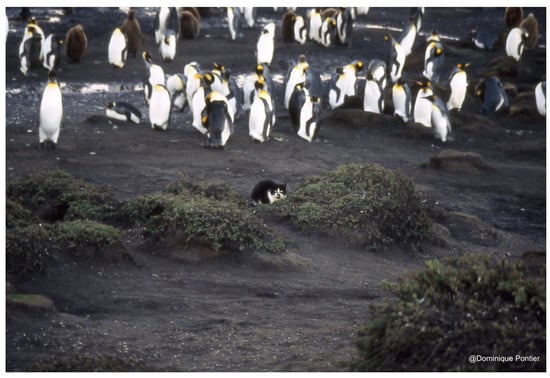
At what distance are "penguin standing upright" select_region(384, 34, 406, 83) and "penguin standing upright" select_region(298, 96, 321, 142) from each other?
6383mm

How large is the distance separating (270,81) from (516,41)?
8.21 m

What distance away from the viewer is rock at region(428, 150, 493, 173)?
43.8 feet

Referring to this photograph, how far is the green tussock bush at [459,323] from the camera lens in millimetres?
4891

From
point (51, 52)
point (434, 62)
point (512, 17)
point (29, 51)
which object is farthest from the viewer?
point (512, 17)

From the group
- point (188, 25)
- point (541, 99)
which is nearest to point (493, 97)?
point (541, 99)

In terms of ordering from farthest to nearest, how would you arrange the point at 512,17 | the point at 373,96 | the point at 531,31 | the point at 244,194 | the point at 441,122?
the point at 512,17 → the point at 531,31 → the point at 373,96 → the point at 441,122 → the point at 244,194

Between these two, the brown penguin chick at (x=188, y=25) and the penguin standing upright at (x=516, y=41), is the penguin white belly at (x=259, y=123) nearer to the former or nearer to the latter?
the brown penguin chick at (x=188, y=25)

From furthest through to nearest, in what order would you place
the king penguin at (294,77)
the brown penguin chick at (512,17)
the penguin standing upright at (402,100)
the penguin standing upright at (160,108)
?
the brown penguin chick at (512,17) → the king penguin at (294,77) → the penguin standing upright at (402,100) → the penguin standing upright at (160,108)

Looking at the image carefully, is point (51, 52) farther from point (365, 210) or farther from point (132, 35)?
point (365, 210)

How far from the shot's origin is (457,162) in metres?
13.3

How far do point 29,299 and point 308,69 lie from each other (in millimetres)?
12076

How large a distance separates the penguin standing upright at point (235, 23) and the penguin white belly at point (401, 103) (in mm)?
7221

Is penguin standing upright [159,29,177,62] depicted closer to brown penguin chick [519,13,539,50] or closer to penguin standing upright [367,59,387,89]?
penguin standing upright [367,59,387,89]

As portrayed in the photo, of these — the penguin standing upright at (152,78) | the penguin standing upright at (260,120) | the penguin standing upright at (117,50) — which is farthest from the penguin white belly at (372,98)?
the penguin standing upright at (117,50)
